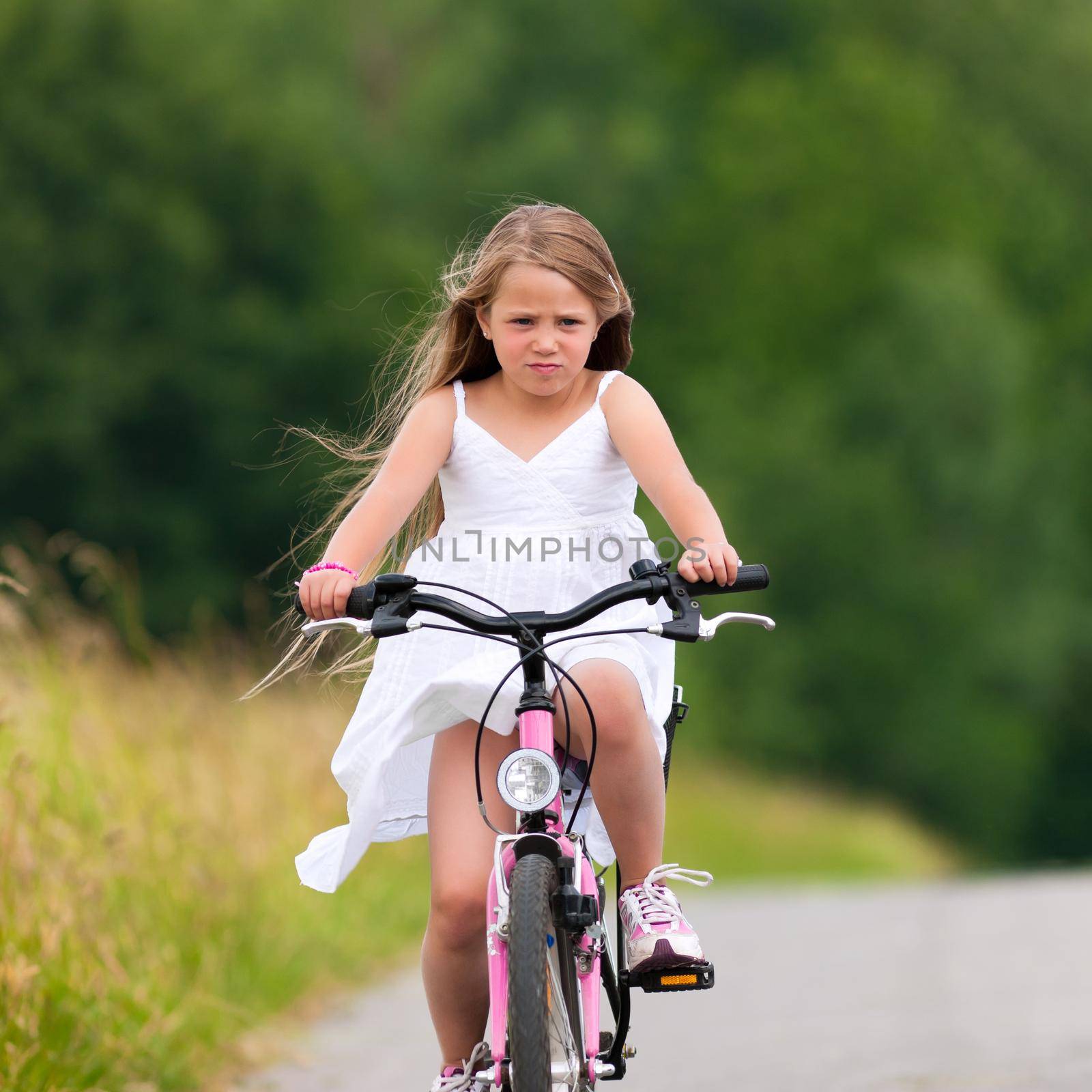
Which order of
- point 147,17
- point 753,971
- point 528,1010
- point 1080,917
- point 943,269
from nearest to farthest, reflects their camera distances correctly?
point 528,1010, point 753,971, point 1080,917, point 147,17, point 943,269

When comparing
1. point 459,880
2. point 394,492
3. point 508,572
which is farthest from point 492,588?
point 459,880

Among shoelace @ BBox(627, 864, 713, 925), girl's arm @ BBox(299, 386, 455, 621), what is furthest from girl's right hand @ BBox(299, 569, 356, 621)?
shoelace @ BBox(627, 864, 713, 925)

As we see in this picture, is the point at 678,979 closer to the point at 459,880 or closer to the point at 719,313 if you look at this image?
the point at 459,880

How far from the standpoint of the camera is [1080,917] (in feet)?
30.3

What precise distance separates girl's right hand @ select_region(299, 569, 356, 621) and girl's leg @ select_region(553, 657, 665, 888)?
453 mm

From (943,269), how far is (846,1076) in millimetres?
30026

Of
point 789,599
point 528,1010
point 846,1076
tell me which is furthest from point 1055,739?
point 528,1010

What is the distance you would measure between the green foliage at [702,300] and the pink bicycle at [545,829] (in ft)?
75.6

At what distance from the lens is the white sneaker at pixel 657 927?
12.0ft

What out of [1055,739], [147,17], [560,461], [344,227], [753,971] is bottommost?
[560,461]

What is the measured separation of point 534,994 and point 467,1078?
0.54m

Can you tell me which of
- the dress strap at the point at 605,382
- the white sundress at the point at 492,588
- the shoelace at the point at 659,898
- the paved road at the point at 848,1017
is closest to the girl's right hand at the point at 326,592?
the white sundress at the point at 492,588

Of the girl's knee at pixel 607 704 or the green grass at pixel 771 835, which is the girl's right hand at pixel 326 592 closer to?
the girl's knee at pixel 607 704

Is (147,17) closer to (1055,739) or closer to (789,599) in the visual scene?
(789,599)
